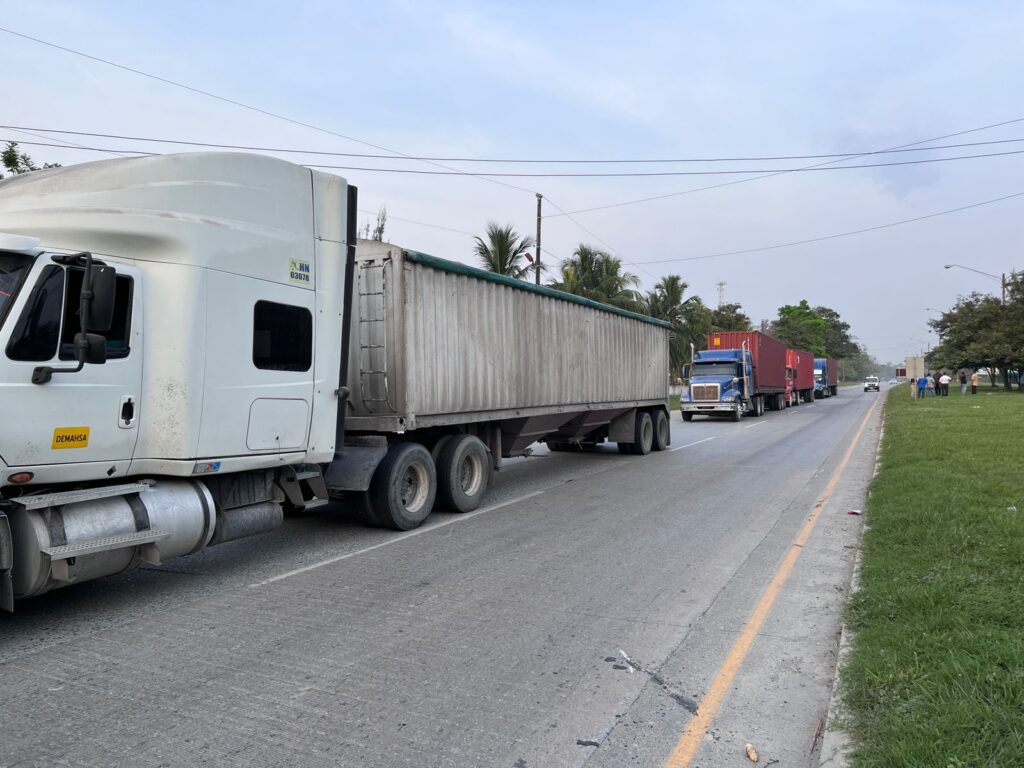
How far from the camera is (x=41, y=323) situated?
472cm

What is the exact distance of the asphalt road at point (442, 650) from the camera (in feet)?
11.0

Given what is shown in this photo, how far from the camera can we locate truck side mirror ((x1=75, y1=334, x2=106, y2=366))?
4715 mm

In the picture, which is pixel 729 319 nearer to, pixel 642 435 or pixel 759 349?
pixel 759 349

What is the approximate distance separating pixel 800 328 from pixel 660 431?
7960 cm

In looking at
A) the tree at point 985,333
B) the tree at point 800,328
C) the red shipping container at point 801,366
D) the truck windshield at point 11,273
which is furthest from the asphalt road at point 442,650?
the tree at point 800,328

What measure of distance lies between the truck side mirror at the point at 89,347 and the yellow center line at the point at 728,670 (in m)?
4.34

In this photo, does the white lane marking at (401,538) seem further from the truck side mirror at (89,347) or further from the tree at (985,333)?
the tree at (985,333)

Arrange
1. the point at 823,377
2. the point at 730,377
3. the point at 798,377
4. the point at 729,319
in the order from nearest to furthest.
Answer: the point at 730,377 → the point at 798,377 → the point at 823,377 → the point at 729,319

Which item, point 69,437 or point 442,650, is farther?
point 69,437

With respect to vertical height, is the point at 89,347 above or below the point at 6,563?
above

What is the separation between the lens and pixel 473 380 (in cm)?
909

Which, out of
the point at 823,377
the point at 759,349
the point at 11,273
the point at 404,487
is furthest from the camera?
the point at 823,377

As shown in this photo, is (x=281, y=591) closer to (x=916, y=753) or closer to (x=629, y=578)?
(x=629, y=578)

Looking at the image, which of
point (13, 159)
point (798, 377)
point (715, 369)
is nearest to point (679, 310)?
point (798, 377)
